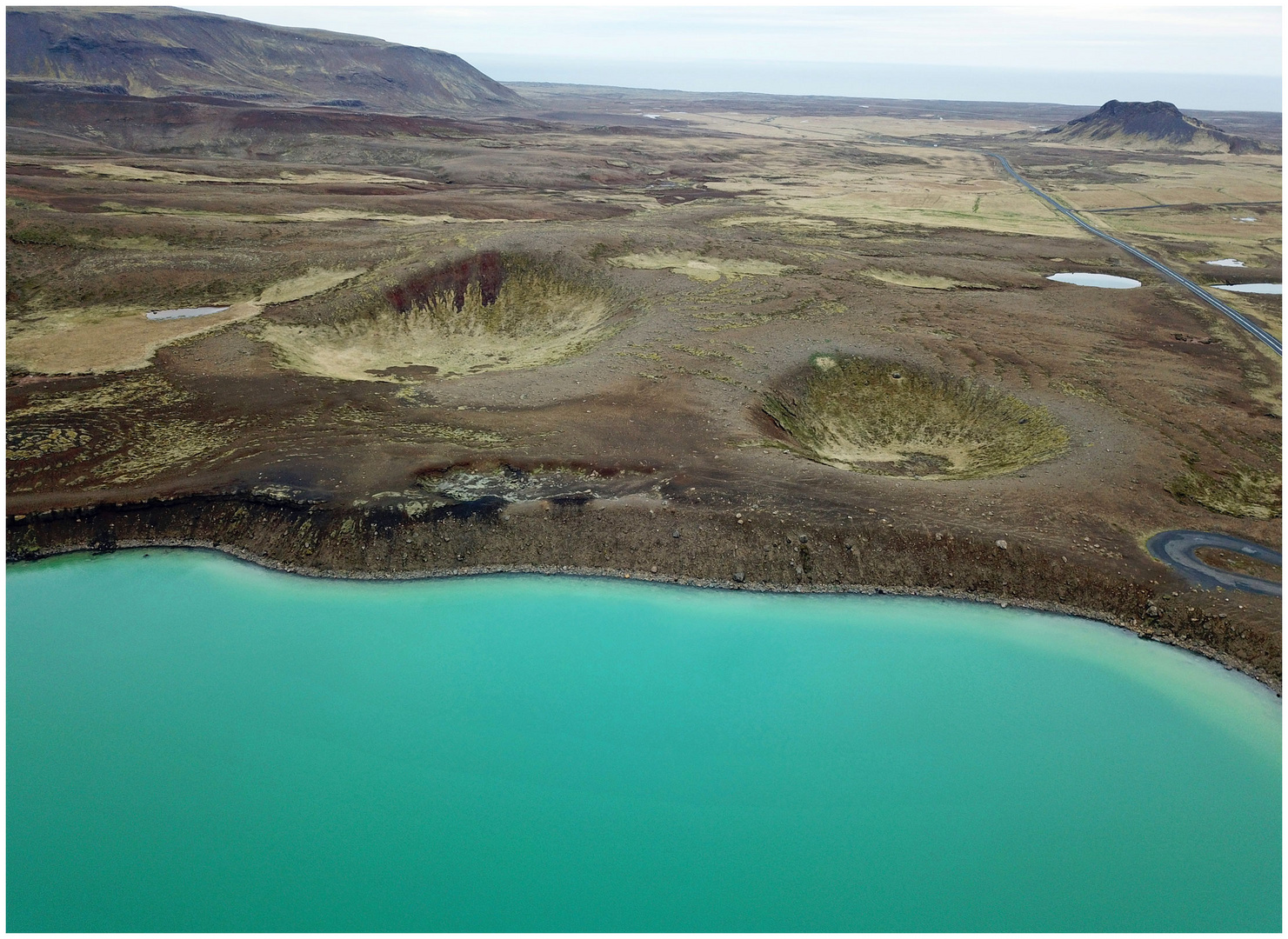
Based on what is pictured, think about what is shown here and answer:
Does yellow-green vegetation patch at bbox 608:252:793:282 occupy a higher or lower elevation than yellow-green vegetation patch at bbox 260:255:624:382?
higher

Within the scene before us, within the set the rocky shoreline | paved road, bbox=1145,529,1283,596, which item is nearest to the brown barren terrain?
the rocky shoreline

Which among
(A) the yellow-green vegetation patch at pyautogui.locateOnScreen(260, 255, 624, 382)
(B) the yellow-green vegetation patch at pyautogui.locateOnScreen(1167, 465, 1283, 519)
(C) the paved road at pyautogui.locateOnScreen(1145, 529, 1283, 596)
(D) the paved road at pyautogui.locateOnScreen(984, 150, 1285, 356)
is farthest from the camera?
(D) the paved road at pyautogui.locateOnScreen(984, 150, 1285, 356)

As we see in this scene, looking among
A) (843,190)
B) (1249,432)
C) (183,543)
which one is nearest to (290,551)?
(183,543)

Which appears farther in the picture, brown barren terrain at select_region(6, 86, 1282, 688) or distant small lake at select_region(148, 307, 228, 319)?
distant small lake at select_region(148, 307, 228, 319)

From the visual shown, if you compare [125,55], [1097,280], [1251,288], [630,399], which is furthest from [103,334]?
[125,55]

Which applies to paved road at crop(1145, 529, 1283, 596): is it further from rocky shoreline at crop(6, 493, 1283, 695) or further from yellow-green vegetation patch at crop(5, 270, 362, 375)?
yellow-green vegetation patch at crop(5, 270, 362, 375)

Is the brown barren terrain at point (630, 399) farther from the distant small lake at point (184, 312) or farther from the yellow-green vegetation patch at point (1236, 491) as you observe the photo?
the distant small lake at point (184, 312)

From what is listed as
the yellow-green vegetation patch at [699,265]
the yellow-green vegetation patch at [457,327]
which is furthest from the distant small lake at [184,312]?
the yellow-green vegetation patch at [699,265]
